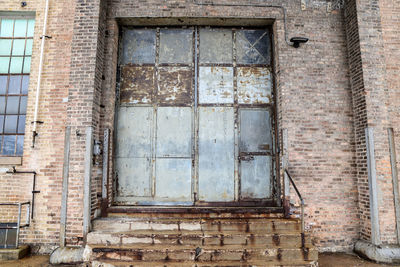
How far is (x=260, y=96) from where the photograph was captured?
217 inches

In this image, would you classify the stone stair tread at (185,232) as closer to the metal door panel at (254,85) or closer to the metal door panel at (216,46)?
the metal door panel at (254,85)

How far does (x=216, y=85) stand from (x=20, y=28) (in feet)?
15.6

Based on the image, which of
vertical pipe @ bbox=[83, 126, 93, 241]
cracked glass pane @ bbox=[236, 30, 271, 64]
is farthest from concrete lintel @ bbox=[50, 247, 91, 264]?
cracked glass pane @ bbox=[236, 30, 271, 64]

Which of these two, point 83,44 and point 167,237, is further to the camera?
point 83,44

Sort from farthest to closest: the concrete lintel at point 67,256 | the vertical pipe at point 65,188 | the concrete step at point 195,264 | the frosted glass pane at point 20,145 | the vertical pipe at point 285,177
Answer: the frosted glass pane at point 20,145, the vertical pipe at point 285,177, the vertical pipe at point 65,188, the concrete lintel at point 67,256, the concrete step at point 195,264

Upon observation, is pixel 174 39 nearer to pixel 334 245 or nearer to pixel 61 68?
pixel 61 68

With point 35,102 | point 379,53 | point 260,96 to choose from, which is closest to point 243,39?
point 260,96

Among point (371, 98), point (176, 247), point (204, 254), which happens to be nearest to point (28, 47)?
point (176, 247)

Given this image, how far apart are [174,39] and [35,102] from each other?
3353mm

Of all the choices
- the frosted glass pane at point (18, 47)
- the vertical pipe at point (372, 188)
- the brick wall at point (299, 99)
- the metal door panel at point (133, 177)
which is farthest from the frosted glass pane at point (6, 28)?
the vertical pipe at point (372, 188)

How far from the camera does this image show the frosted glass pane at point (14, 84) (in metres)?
5.39

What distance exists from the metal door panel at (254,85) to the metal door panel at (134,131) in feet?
7.09

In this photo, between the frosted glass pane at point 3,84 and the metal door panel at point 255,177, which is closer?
the metal door panel at point 255,177

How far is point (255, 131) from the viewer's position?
5.43m
